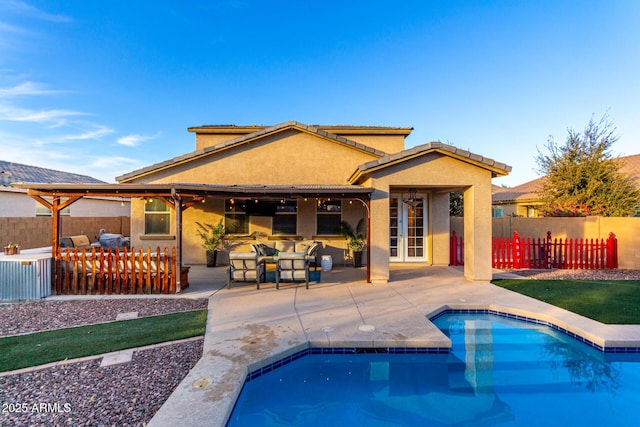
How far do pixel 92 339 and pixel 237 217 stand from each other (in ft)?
25.9

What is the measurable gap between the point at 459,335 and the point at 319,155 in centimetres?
877

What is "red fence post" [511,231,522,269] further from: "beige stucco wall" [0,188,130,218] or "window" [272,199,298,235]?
"beige stucco wall" [0,188,130,218]

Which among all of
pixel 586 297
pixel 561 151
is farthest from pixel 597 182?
pixel 586 297

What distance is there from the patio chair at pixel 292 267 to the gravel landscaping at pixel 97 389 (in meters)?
3.91

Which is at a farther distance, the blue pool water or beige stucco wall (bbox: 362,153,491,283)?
beige stucco wall (bbox: 362,153,491,283)

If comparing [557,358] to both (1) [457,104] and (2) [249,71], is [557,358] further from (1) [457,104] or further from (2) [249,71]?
(2) [249,71]

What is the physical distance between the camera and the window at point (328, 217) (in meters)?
12.8

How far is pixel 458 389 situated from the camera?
167 inches

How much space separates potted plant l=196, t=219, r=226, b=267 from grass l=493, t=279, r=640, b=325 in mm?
9819

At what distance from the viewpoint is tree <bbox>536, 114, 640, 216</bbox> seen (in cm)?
1471

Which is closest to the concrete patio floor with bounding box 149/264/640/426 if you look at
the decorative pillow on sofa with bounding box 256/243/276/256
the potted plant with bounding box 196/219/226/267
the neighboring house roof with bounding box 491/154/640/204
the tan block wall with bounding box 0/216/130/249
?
the decorative pillow on sofa with bounding box 256/243/276/256

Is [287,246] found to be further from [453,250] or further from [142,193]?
[453,250]

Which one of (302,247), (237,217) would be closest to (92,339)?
(302,247)

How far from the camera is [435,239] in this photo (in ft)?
41.6
